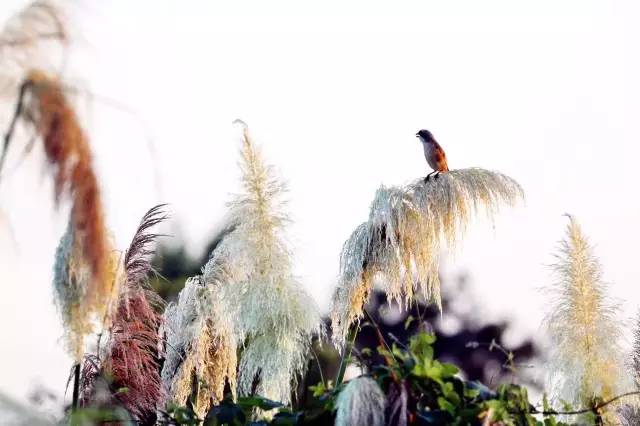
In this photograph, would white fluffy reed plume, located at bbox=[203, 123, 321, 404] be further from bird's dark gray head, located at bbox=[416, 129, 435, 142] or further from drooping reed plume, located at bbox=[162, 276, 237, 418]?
bird's dark gray head, located at bbox=[416, 129, 435, 142]

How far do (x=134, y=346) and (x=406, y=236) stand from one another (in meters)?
1.66

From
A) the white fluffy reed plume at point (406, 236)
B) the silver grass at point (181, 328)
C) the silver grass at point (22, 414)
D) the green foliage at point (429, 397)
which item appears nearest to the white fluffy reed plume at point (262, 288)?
the silver grass at point (181, 328)

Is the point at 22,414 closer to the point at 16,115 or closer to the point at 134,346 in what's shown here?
the point at 16,115

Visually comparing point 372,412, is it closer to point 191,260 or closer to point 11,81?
point 11,81

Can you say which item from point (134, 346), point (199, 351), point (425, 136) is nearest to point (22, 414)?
point (134, 346)

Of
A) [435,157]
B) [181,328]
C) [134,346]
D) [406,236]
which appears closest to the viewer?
[134,346]

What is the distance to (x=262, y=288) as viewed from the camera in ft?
20.2

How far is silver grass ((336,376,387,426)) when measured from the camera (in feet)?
6.26

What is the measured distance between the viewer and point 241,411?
7.41 ft

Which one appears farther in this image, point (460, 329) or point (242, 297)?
point (460, 329)

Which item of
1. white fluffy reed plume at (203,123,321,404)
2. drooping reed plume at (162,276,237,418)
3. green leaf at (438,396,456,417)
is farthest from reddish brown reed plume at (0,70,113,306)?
white fluffy reed plume at (203,123,321,404)

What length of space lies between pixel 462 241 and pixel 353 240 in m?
0.61

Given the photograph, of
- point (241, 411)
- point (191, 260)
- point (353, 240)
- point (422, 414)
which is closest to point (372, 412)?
point (422, 414)

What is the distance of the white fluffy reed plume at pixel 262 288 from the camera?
6164mm
